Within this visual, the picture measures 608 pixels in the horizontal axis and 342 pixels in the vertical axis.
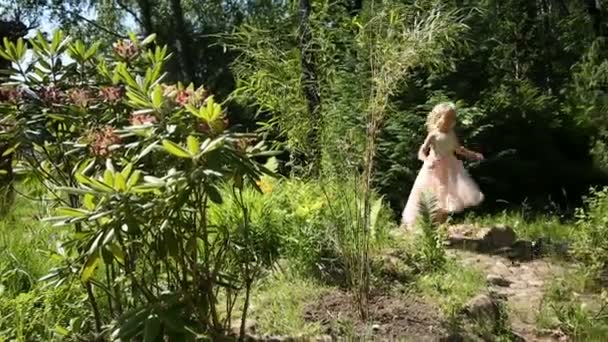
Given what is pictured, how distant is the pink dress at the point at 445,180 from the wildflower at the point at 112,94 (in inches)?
152

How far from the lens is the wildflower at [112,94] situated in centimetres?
264

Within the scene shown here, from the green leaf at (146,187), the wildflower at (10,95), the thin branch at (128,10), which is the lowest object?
the green leaf at (146,187)

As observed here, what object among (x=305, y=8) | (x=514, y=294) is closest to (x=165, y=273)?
A: (x=514, y=294)

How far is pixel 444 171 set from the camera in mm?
6223

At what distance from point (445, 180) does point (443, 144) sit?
0.34 meters

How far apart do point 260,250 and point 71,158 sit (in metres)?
1.79

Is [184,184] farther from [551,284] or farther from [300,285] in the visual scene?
[551,284]

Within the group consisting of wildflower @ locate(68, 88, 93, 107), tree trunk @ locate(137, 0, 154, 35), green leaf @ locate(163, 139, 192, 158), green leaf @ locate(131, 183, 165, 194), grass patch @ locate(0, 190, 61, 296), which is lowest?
grass patch @ locate(0, 190, 61, 296)

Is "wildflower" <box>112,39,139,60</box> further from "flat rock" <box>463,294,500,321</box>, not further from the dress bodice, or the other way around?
the dress bodice

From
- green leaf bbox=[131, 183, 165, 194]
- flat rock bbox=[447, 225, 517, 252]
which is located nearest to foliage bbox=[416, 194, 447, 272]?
flat rock bbox=[447, 225, 517, 252]

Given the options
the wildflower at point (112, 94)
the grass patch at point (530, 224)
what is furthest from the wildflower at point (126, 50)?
the grass patch at point (530, 224)

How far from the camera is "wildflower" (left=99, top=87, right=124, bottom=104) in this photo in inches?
104

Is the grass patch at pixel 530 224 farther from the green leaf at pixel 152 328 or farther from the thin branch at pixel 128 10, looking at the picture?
the thin branch at pixel 128 10

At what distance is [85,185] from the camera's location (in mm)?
2125
